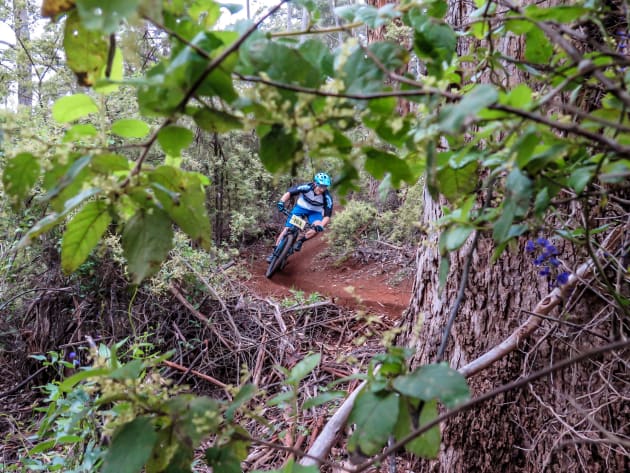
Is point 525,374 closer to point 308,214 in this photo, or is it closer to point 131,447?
point 131,447

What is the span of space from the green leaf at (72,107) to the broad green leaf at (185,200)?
0.18 m

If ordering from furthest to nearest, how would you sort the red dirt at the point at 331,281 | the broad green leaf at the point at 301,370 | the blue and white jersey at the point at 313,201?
the blue and white jersey at the point at 313,201 → the red dirt at the point at 331,281 → the broad green leaf at the point at 301,370

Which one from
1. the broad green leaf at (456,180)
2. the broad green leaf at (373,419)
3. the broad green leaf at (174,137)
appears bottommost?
the broad green leaf at (373,419)

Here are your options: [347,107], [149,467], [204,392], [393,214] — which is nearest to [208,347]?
[204,392]

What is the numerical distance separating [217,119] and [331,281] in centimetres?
765

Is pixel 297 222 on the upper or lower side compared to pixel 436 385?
lower

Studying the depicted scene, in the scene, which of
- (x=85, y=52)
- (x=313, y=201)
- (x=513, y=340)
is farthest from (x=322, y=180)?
(x=85, y=52)

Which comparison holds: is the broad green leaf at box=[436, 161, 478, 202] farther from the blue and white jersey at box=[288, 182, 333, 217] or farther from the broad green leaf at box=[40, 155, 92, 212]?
the blue and white jersey at box=[288, 182, 333, 217]

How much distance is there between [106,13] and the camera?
48cm

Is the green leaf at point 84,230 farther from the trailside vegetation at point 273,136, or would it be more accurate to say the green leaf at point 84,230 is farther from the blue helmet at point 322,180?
the blue helmet at point 322,180

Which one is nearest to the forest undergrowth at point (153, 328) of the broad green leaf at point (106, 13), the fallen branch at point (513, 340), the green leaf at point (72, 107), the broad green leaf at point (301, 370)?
the fallen branch at point (513, 340)

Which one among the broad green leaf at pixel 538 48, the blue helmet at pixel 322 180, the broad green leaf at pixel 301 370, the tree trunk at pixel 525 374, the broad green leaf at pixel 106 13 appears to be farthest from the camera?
the blue helmet at pixel 322 180

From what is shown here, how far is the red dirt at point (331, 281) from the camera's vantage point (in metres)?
6.19

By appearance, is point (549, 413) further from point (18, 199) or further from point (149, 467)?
point (18, 199)
